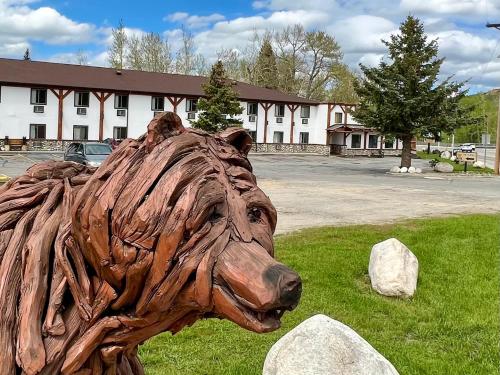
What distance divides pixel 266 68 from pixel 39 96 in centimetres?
2799

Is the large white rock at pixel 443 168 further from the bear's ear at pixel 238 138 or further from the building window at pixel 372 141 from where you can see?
the bear's ear at pixel 238 138

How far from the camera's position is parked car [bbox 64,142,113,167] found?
20.6 metres

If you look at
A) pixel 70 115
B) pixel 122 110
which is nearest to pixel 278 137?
pixel 122 110

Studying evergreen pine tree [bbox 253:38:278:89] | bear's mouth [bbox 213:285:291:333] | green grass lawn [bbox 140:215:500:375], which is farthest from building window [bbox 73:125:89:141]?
bear's mouth [bbox 213:285:291:333]

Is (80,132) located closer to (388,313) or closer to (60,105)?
(60,105)

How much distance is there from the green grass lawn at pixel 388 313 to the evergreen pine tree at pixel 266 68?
169 ft

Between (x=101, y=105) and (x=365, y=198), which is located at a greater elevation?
(x=101, y=105)

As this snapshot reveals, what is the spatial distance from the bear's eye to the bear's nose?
178mm

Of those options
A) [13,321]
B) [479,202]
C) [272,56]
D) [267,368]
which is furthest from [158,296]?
[272,56]

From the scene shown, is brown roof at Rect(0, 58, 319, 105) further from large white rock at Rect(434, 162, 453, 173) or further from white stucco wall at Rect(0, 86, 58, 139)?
large white rock at Rect(434, 162, 453, 173)

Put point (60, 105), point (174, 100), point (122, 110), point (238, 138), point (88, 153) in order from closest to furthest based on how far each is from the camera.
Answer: point (238, 138), point (88, 153), point (60, 105), point (122, 110), point (174, 100)

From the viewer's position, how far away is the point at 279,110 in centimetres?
4809

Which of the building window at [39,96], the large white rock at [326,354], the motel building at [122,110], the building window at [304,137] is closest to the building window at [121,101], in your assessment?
the motel building at [122,110]

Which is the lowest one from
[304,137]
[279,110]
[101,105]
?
[304,137]
